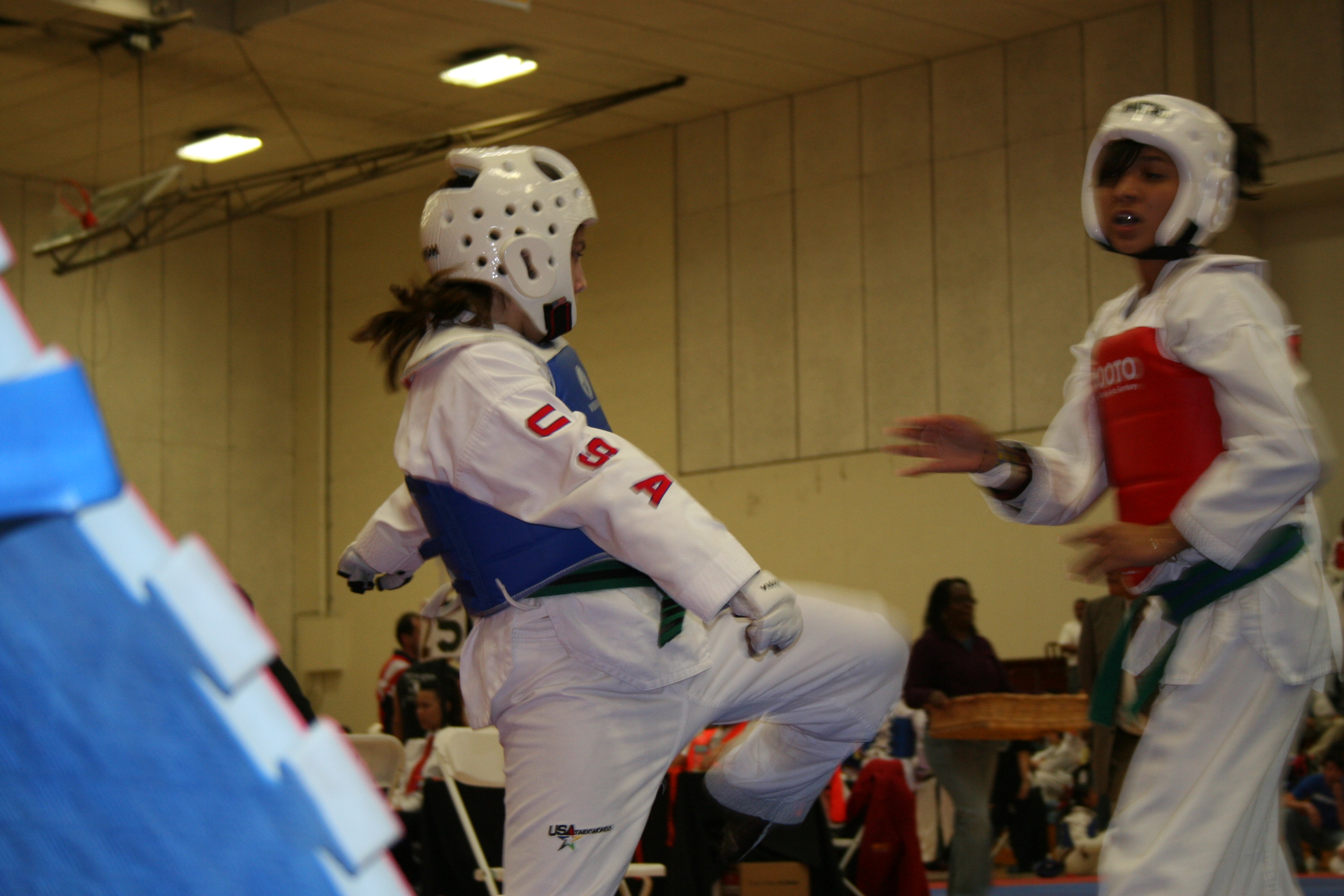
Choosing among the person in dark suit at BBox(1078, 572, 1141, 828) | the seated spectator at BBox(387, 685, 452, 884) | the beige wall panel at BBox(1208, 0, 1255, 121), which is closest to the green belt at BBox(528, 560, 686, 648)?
the seated spectator at BBox(387, 685, 452, 884)

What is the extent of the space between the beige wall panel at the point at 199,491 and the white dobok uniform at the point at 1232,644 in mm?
17312

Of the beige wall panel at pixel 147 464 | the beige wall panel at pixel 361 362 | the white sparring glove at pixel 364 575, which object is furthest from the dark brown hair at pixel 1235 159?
the beige wall panel at pixel 147 464

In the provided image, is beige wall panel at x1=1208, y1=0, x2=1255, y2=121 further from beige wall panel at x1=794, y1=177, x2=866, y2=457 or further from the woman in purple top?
the woman in purple top

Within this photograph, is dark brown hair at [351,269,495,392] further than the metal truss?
No

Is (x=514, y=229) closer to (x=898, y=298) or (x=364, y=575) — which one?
(x=364, y=575)

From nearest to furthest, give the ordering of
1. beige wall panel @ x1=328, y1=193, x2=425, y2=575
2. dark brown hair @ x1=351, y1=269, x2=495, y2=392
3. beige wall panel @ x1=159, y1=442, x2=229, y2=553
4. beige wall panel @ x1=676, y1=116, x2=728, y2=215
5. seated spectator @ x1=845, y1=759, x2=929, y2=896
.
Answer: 1. dark brown hair @ x1=351, y1=269, x2=495, y2=392
2. seated spectator @ x1=845, y1=759, x2=929, y2=896
3. beige wall panel @ x1=676, y1=116, x2=728, y2=215
4. beige wall panel @ x1=159, y1=442, x2=229, y2=553
5. beige wall panel @ x1=328, y1=193, x2=425, y2=575

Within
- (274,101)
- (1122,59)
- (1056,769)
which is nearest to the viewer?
(1056,769)

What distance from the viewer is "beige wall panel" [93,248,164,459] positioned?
18766 mm

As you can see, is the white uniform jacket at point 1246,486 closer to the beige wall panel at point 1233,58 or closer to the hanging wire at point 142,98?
the beige wall panel at point 1233,58

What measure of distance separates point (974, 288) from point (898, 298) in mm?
869

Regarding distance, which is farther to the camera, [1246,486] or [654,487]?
[654,487]

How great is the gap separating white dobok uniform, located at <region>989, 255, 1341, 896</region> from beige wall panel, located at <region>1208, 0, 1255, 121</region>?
11505 mm

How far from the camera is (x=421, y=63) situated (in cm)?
1540

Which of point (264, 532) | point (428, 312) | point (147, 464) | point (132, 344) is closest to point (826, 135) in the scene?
point (132, 344)
